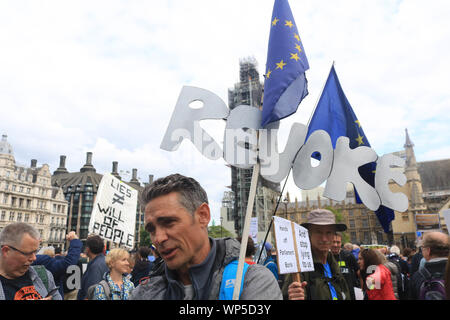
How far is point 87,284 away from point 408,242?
5803 centimetres

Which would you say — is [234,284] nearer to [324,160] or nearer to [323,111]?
[324,160]

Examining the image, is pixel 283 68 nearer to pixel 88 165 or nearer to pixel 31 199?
pixel 31 199

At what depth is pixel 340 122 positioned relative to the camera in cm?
440

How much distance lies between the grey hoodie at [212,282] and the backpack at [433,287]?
2.28 metres

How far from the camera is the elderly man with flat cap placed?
2.80m

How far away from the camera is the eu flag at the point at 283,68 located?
2.68 meters

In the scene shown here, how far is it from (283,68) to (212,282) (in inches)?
79.7

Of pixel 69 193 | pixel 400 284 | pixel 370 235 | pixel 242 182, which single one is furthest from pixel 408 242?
pixel 69 193

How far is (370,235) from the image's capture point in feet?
230

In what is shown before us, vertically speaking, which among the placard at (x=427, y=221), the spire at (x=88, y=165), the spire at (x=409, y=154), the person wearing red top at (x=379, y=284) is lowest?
the person wearing red top at (x=379, y=284)

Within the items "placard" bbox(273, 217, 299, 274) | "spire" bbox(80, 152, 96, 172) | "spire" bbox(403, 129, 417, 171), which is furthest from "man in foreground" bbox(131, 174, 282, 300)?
"spire" bbox(80, 152, 96, 172)

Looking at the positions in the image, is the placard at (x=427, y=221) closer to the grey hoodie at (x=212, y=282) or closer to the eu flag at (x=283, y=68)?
the eu flag at (x=283, y=68)

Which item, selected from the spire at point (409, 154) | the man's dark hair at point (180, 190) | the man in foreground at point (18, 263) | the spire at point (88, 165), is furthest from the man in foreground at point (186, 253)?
the spire at point (88, 165)

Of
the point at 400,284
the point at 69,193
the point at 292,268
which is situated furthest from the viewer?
the point at 69,193
